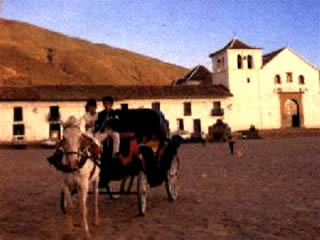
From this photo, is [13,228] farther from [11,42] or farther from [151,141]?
[11,42]

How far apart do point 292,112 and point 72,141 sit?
58468 millimetres

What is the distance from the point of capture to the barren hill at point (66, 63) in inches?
3707

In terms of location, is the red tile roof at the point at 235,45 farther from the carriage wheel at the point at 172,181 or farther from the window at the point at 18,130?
the carriage wheel at the point at 172,181

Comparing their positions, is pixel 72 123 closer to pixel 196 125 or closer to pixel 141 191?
pixel 141 191

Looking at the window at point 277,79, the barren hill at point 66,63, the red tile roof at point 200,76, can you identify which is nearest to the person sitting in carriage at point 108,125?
the window at point 277,79

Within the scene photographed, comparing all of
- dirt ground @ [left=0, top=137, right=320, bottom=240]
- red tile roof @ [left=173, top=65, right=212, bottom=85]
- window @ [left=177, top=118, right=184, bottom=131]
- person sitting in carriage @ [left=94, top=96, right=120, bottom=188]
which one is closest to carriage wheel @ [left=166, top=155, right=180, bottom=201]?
dirt ground @ [left=0, top=137, right=320, bottom=240]

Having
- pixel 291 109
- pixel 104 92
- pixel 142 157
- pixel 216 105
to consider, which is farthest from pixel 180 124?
pixel 142 157

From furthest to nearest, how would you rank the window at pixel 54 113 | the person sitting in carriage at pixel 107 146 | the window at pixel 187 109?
the window at pixel 187 109, the window at pixel 54 113, the person sitting in carriage at pixel 107 146

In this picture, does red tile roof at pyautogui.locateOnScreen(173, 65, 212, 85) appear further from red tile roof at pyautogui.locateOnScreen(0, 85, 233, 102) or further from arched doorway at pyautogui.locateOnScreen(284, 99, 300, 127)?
arched doorway at pyautogui.locateOnScreen(284, 99, 300, 127)

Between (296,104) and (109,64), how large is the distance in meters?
68.2

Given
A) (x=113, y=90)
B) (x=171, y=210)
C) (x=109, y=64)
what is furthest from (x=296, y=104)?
(x=109, y=64)

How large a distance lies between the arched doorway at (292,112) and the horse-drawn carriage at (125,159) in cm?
5303

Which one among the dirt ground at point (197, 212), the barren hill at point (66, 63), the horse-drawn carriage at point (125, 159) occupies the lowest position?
the dirt ground at point (197, 212)

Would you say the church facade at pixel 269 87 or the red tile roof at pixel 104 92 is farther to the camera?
the church facade at pixel 269 87
